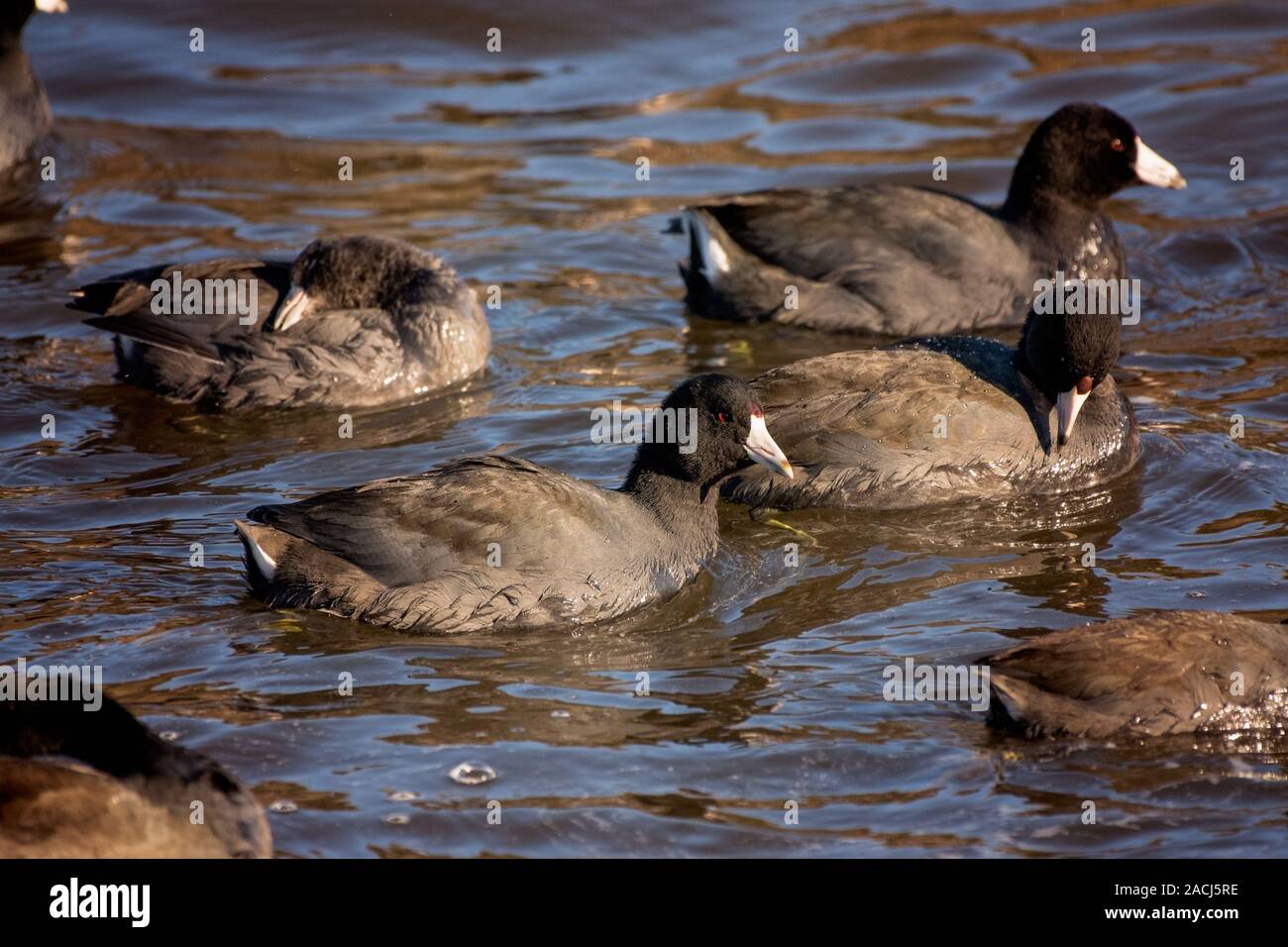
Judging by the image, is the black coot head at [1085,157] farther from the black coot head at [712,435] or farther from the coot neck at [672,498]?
the coot neck at [672,498]

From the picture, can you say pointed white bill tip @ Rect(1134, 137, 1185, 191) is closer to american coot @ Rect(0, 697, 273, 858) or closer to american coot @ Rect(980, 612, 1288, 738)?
american coot @ Rect(980, 612, 1288, 738)

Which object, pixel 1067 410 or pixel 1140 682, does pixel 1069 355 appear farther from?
pixel 1140 682

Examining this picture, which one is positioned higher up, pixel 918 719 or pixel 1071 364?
pixel 1071 364

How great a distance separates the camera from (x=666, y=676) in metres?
5.84

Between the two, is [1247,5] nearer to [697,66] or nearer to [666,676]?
[697,66]

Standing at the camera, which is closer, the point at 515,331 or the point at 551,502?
the point at 551,502

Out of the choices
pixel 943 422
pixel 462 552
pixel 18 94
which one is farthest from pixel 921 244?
pixel 18 94

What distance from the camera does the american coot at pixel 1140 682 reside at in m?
5.30

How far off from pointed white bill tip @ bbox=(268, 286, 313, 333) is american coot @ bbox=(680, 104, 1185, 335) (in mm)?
2356

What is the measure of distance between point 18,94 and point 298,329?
4.97 m

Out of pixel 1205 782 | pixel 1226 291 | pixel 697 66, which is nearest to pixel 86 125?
pixel 697 66

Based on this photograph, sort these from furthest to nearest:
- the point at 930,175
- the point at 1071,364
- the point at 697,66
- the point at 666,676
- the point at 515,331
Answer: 1. the point at 697,66
2. the point at 930,175
3. the point at 515,331
4. the point at 1071,364
5. the point at 666,676

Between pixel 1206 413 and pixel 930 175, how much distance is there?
4.22 m

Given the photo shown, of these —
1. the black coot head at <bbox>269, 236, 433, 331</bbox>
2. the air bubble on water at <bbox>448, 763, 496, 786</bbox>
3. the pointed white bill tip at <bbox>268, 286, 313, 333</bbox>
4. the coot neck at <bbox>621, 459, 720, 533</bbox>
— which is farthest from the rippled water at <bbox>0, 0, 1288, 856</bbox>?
the black coot head at <bbox>269, 236, 433, 331</bbox>
